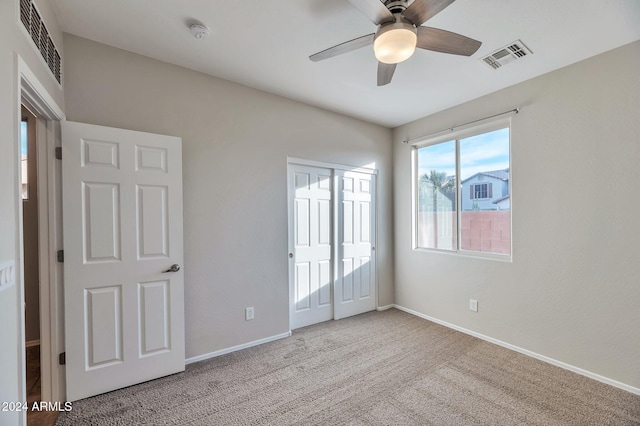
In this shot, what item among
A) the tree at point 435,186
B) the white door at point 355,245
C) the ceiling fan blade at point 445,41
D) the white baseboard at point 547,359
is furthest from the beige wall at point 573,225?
the ceiling fan blade at point 445,41

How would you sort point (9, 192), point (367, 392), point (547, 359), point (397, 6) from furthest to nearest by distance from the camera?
point (547, 359) → point (367, 392) → point (397, 6) → point (9, 192)

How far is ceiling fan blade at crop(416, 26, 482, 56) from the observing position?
5.61 ft

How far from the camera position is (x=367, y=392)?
7.34 feet

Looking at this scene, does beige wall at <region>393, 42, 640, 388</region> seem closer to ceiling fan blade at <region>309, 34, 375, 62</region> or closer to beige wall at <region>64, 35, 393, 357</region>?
ceiling fan blade at <region>309, 34, 375, 62</region>

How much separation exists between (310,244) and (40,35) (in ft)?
9.12

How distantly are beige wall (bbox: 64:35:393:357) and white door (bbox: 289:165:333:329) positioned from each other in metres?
0.19

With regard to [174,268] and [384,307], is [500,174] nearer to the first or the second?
[384,307]

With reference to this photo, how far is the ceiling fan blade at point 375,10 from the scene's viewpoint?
1513 mm

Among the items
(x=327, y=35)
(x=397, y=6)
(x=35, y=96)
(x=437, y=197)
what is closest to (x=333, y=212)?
(x=437, y=197)

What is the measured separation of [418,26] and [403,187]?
8.70 feet

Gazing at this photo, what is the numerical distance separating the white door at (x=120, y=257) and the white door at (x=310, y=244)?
4.22ft

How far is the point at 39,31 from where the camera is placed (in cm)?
167

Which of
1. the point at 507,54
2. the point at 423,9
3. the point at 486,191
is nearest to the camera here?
the point at 423,9

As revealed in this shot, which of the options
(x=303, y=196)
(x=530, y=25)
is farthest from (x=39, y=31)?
(x=530, y=25)
